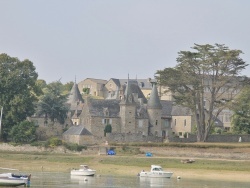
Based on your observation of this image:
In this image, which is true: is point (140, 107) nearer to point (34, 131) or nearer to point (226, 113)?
point (34, 131)

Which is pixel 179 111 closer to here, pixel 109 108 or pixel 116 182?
pixel 109 108

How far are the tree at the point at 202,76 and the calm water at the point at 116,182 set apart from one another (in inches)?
1131

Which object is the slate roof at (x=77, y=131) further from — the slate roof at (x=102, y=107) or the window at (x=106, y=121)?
the window at (x=106, y=121)

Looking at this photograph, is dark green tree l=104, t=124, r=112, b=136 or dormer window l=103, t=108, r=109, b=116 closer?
dark green tree l=104, t=124, r=112, b=136

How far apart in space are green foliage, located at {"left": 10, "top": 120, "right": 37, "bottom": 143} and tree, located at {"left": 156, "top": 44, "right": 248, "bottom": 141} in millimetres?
18943

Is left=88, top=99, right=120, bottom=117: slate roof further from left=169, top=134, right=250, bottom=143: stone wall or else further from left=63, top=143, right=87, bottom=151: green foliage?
left=63, top=143, right=87, bottom=151: green foliage

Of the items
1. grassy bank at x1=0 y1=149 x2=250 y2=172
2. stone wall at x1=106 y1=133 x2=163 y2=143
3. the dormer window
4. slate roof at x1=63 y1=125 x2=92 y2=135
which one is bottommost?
grassy bank at x1=0 y1=149 x2=250 y2=172

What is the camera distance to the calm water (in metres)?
71.8

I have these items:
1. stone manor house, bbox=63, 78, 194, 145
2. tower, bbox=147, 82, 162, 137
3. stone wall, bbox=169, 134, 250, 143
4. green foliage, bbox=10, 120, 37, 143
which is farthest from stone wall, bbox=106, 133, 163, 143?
green foliage, bbox=10, 120, 37, 143

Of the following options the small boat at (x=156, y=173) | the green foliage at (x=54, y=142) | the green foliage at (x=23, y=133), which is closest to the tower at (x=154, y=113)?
the green foliage at (x=54, y=142)

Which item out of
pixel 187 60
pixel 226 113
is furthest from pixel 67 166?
pixel 226 113

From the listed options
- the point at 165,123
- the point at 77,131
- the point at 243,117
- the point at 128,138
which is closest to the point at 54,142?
the point at 77,131

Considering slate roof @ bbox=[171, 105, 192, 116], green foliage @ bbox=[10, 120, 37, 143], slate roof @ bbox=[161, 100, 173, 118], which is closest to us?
green foliage @ bbox=[10, 120, 37, 143]

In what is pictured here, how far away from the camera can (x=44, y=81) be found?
19238cm
